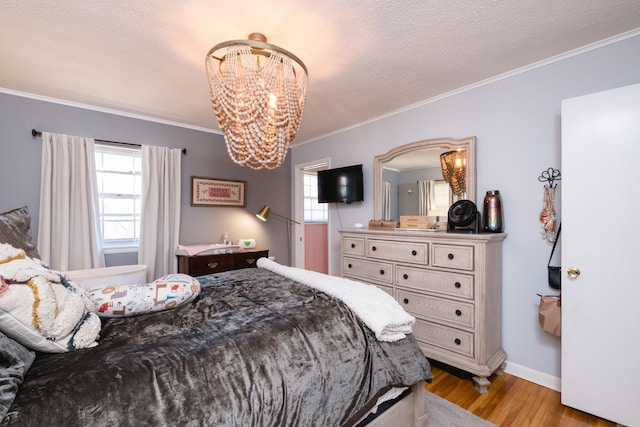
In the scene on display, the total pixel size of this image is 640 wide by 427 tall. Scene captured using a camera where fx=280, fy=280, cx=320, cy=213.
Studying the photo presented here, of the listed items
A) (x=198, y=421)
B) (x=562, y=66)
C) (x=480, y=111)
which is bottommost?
(x=198, y=421)

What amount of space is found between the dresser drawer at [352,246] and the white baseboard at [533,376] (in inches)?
60.8

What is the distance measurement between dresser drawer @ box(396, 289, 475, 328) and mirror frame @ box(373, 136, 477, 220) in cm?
95

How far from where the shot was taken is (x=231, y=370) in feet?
3.23

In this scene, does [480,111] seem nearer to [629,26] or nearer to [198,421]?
[629,26]

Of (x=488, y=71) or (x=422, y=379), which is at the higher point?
(x=488, y=71)

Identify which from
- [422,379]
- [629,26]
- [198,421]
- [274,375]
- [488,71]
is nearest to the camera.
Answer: [198,421]

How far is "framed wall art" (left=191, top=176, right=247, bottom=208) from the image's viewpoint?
12.1 ft

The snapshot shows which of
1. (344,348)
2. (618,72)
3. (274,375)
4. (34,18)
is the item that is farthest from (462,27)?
(34,18)

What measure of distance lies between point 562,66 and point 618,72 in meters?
0.32

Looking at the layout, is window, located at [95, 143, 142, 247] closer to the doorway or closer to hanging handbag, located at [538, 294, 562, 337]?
the doorway

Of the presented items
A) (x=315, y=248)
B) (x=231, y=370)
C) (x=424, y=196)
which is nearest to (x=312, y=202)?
(x=315, y=248)

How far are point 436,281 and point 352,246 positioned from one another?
93 cm

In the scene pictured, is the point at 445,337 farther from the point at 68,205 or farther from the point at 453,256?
the point at 68,205

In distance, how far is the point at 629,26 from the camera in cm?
178
